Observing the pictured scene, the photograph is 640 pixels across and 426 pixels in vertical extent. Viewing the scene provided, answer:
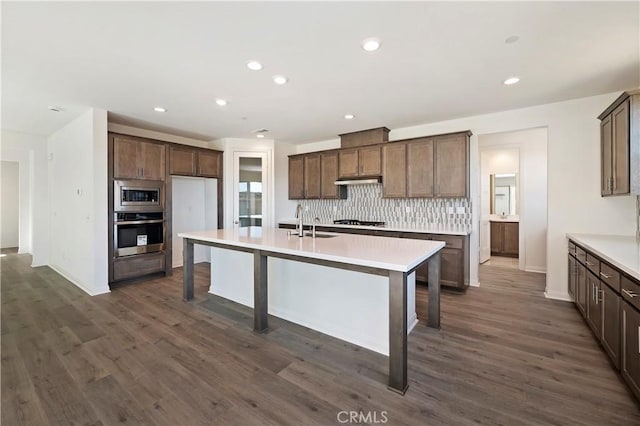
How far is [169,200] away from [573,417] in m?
5.38

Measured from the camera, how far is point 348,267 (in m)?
2.12

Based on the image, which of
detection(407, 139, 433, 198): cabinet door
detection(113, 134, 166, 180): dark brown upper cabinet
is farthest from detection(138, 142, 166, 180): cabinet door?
detection(407, 139, 433, 198): cabinet door

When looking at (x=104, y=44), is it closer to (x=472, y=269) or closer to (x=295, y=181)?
(x=295, y=181)

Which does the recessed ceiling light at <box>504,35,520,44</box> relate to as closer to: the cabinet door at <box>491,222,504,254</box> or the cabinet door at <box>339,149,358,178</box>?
the cabinet door at <box>339,149,358,178</box>

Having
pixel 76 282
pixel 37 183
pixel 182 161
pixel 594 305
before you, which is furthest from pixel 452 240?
pixel 37 183

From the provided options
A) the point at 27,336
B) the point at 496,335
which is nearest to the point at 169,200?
the point at 27,336

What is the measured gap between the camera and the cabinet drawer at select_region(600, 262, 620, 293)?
2.03m

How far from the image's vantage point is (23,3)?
1.80 m

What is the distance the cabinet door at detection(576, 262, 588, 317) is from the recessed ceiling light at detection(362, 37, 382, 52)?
9.94ft

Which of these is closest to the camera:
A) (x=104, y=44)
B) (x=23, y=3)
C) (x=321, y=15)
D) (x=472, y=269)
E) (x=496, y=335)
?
(x=23, y=3)

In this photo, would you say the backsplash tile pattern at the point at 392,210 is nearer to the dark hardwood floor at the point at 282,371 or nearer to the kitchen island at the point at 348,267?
the dark hardwood floor at the point at 282,371

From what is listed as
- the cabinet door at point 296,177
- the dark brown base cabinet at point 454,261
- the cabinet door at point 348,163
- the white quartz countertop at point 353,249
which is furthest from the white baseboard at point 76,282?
the dark brown base cabinet at point 454,261

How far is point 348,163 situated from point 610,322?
13.1ft

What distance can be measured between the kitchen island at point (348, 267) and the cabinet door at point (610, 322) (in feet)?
4.10
